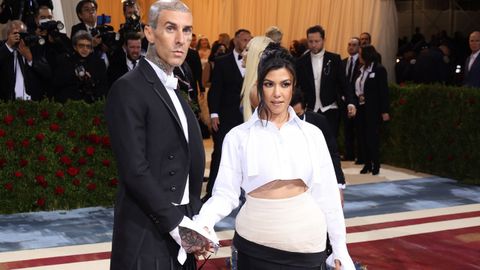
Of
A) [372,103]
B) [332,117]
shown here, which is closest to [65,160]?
[332,117]

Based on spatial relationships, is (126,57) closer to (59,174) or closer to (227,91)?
(227,91)

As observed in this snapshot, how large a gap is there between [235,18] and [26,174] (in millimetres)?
10603

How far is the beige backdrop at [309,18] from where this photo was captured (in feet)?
45.6

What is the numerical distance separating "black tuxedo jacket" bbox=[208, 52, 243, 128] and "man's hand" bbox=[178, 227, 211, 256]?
17.5 feet

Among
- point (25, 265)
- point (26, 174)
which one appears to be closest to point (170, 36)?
point (25, 265)

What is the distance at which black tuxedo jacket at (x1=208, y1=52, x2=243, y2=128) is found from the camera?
8.34m

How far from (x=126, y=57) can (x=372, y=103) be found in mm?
3491

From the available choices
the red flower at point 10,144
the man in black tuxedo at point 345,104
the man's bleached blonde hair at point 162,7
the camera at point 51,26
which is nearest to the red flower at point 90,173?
Result: the red flower at point 10,144

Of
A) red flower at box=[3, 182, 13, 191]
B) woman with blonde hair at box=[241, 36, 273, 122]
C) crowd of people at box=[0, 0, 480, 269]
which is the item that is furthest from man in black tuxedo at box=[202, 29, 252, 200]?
crowd of people at box=[0, 0, 480, 269]

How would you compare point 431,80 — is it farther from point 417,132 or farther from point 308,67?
point 308,67

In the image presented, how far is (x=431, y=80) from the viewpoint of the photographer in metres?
12.0

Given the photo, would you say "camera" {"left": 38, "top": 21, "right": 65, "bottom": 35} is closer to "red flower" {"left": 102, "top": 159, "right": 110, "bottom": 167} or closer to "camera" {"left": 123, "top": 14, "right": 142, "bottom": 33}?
"camera" {"left": 123, "top": 14, "right": 142, "bottom": 33}

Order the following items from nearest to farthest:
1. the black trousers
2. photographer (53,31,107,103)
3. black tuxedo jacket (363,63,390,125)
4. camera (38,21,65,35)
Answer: photographer (53,31,107,103), camera (38,21,65,35), the black trousers, black tuxedo jacket (363,63,390,125)

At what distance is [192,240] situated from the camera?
2955 millimetres
